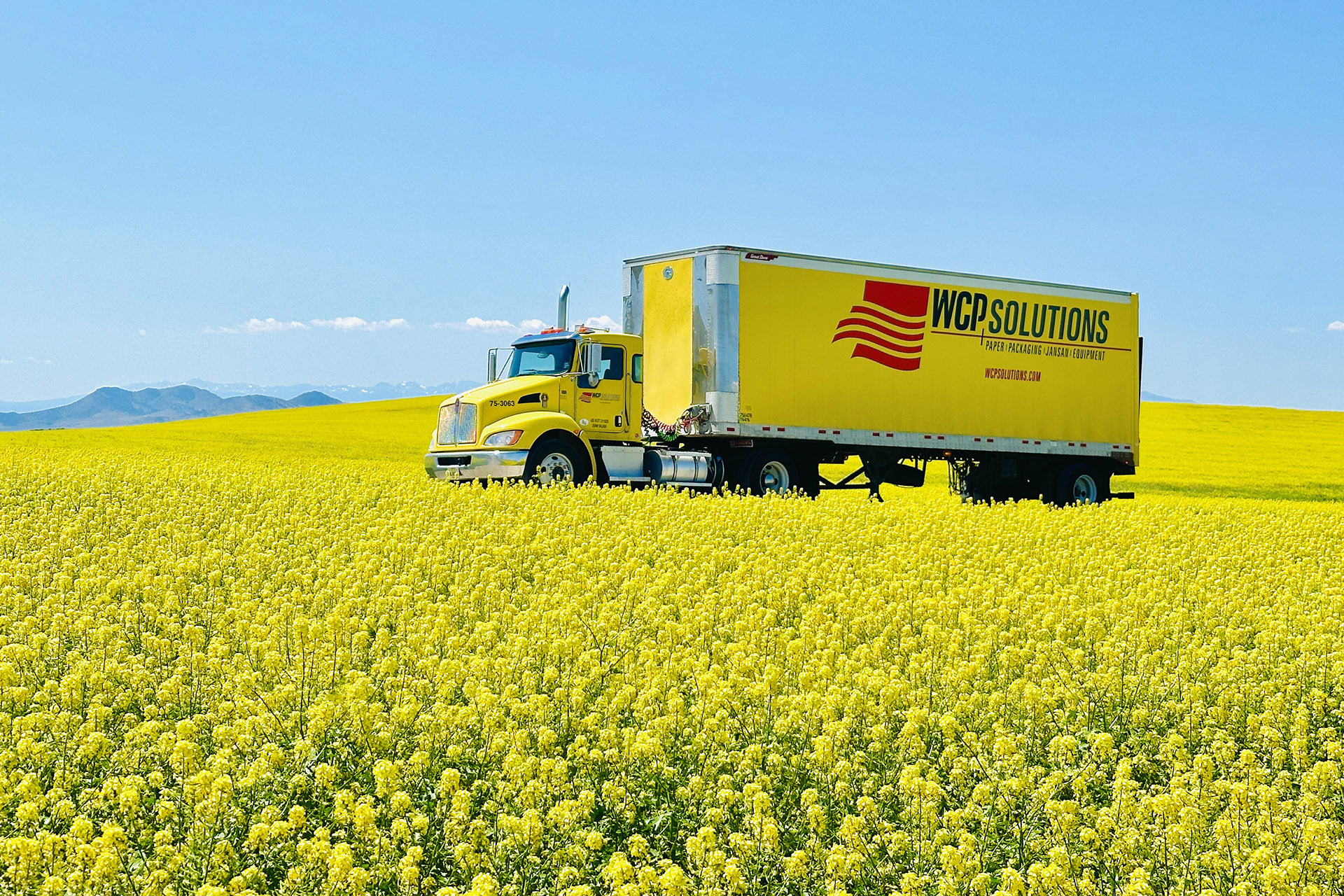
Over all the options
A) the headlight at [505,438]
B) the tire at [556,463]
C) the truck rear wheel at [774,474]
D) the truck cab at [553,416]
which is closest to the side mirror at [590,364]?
the truck cab at [553,416]

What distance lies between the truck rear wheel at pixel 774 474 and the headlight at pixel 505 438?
4382 mm

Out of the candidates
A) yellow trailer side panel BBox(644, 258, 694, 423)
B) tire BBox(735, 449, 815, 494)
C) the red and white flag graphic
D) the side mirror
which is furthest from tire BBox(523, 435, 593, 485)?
the red and white flag graphic

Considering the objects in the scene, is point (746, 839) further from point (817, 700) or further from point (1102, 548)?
point (1102, 548)

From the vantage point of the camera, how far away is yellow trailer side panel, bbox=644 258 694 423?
74.4ft

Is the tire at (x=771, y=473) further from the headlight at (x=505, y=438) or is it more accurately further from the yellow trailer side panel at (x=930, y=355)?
the headlight at (x=505, y=438)

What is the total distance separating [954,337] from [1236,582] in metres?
12.4

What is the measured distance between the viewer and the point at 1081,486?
27.5 metres

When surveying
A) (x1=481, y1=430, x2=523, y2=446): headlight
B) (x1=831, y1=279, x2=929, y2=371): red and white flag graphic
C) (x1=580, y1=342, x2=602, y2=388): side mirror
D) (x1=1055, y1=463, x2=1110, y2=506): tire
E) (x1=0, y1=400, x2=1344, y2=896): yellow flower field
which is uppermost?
(x1=831, y1=279, x2=929, y2=371): red and white flag graphic

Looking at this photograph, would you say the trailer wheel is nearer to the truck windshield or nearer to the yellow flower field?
the truck windshield

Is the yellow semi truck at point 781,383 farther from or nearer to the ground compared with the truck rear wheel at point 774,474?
farther from the ground

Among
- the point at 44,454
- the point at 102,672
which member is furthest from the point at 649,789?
the point at 44,454

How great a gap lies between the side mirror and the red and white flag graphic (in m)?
4.64

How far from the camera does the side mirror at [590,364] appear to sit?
2212cm

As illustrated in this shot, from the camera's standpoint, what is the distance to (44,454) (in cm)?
2961
